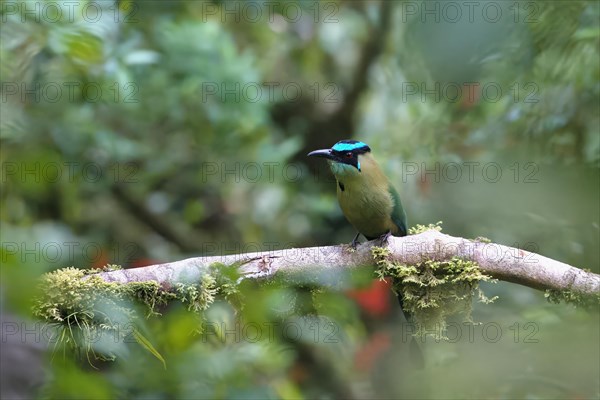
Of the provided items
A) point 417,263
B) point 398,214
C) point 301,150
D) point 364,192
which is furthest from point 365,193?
point 301,150

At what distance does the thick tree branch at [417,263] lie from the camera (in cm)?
257

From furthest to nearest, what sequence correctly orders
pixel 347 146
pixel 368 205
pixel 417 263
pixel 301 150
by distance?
pixel 301 150 < pixel 347 146 < pixel 368 205 < pixel 417 263

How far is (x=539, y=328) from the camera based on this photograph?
3570 millimetres

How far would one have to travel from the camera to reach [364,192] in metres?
3.68

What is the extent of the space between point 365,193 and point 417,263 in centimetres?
91

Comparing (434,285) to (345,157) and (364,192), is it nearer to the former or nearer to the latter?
(364,192)

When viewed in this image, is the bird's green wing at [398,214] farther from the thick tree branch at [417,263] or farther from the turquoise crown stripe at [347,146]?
the thick tree branch at [417,263]

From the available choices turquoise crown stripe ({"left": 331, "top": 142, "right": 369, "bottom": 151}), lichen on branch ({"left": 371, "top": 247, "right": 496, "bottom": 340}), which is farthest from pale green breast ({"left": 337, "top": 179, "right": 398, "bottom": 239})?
lichen on branch ({"left": 371, "top": 247, "right": 496, "bottom": 340})

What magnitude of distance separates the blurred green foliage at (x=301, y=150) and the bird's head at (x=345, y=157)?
58 cm

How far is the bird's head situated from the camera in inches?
146

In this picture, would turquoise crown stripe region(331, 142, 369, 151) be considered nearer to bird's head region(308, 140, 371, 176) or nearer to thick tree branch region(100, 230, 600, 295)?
bird's head region(308, 140, 371, 176)

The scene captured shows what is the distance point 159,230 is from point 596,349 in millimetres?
3043

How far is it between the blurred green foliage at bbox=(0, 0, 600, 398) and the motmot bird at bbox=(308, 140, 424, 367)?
53 centimetres

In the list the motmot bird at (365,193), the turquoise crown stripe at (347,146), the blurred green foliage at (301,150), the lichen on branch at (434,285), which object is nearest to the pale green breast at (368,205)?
the motmot bird at (365,193)
